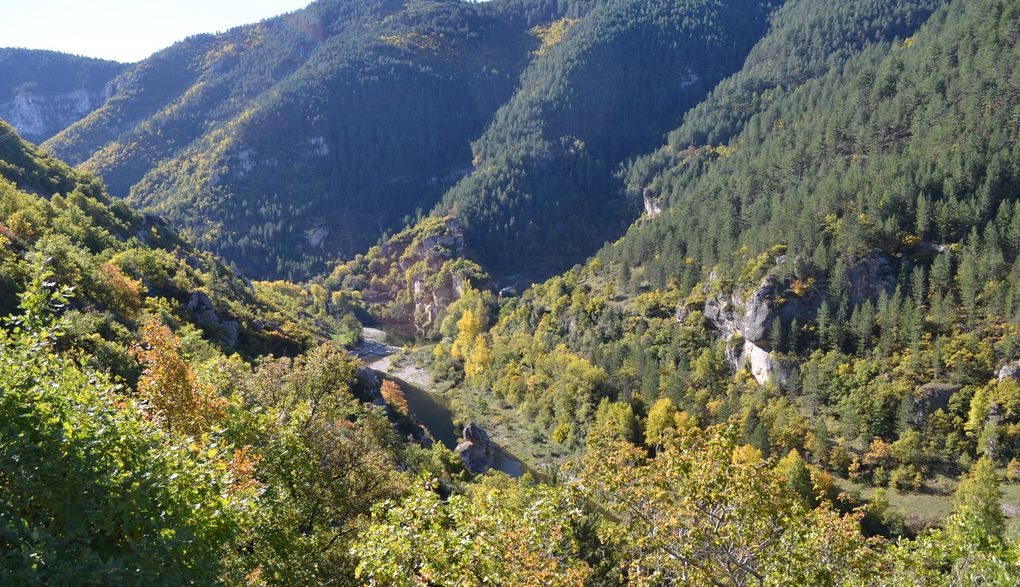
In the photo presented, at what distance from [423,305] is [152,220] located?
4155 inches

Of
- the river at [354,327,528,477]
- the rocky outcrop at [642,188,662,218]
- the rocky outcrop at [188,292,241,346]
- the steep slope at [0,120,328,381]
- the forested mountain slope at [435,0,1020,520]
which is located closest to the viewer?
the steep slope at [0,120,328,381]

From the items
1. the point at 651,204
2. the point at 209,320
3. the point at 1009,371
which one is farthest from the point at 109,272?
the point at 651,204

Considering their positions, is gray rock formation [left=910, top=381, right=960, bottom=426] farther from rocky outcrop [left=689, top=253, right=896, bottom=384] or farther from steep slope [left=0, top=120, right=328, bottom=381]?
steep slope [left=0, top=120, right=328, bottom=381]

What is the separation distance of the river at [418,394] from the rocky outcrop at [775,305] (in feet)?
138

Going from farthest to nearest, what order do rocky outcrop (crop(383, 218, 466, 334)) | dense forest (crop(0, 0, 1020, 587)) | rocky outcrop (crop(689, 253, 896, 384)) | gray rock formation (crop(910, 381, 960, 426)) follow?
rocky outcrop (crop(383, 218, 466, 334)) → rocky outcrop (crop(689, 253, 896, 384)) → gray rock formation (crop(910, 381, 960, 426)) → dense forest (crop(0, 0, 1020, 587))

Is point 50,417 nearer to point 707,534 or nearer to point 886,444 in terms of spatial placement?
point 707,534

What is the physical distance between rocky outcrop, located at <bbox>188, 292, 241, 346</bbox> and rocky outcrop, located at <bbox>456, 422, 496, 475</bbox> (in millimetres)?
31412

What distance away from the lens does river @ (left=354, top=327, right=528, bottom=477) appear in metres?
95.7

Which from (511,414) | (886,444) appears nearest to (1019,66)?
(886,444)

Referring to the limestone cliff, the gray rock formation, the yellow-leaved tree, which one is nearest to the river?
the limestone cliff

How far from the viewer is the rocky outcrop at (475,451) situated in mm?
77312

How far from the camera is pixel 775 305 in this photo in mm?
95312

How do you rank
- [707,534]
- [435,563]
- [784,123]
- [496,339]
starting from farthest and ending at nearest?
[784,123] → [496,339] → [707,534] → [435,563]

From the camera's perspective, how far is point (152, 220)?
300 ft
